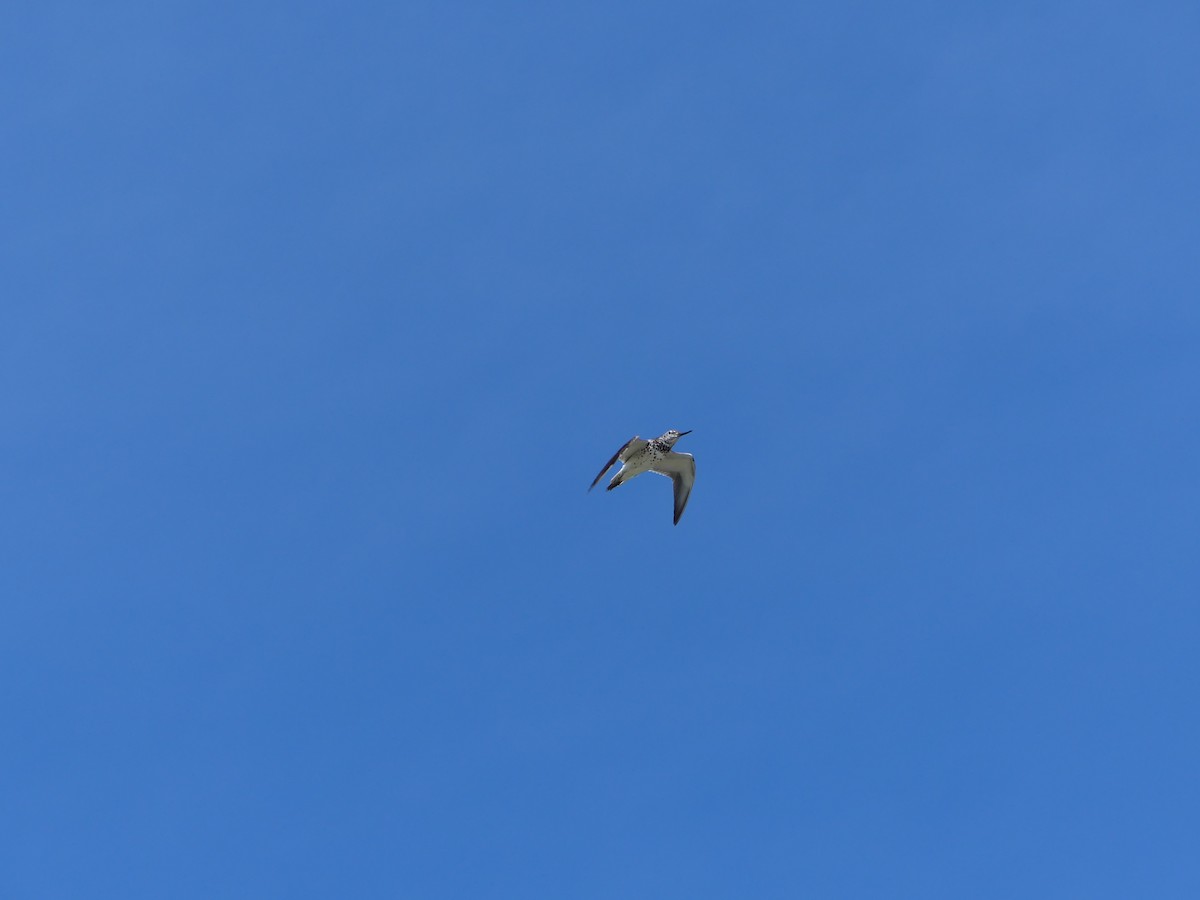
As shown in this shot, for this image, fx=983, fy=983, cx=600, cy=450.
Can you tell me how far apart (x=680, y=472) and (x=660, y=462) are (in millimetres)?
1534

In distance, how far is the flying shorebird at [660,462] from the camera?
54.2 meters

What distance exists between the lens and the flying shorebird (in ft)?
178

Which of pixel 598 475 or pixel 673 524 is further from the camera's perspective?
pixel 673 524

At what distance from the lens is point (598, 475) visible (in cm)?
5038

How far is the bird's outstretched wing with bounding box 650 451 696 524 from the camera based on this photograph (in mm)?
56094

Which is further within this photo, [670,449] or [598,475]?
[670,449]

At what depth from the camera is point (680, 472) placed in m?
56.8

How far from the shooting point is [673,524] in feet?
183

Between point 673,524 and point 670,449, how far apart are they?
14.0 ft

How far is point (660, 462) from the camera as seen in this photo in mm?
56062

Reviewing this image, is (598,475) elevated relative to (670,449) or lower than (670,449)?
lower

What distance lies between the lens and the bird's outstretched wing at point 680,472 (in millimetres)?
56094

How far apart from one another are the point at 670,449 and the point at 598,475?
6.54m
